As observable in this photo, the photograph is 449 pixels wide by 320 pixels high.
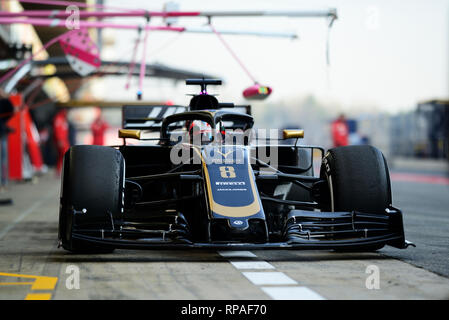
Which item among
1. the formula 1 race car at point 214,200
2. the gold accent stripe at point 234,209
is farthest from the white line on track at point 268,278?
the gold accent stripe at point 234,209

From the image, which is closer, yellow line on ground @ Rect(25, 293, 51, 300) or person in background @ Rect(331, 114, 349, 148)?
yellow line on ground @ Rect(25, 293, 51, 300)

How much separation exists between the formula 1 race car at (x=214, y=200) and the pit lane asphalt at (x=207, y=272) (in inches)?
6.9

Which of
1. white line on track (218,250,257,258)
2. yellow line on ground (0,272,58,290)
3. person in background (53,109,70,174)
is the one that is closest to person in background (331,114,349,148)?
person in background (53,109,70,174)

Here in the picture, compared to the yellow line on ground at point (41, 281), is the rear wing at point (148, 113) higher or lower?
higher

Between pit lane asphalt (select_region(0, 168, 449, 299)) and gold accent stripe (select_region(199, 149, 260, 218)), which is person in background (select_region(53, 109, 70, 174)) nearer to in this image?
pit lane asphalt (select_region(0, 168, 449, 299))

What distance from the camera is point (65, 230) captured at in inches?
260

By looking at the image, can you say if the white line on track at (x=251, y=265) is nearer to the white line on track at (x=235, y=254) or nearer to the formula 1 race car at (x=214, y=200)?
the formula 1 race car at (x=214, y=200)

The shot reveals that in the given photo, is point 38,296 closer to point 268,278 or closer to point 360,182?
point 268,278

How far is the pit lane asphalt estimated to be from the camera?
16.5 feet

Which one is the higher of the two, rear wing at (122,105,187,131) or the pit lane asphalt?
rear wing at (122,105,187,131)

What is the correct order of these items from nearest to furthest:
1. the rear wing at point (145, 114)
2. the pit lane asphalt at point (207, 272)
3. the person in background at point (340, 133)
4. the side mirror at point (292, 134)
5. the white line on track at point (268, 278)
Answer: the pit lane asphalt at point (207, 272) → the white line on track at point (268, 278) → the side mirror at point (292, 134) → the rear wing at point (145, 114) → the person in background at point (340, 133)

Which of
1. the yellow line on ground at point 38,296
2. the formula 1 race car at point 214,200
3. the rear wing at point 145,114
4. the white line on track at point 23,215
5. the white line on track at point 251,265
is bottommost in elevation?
the white line on track at point 23,215

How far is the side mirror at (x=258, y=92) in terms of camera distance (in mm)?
10438

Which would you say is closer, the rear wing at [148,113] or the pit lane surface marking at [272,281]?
the pit lane surface marking at [272,281]
